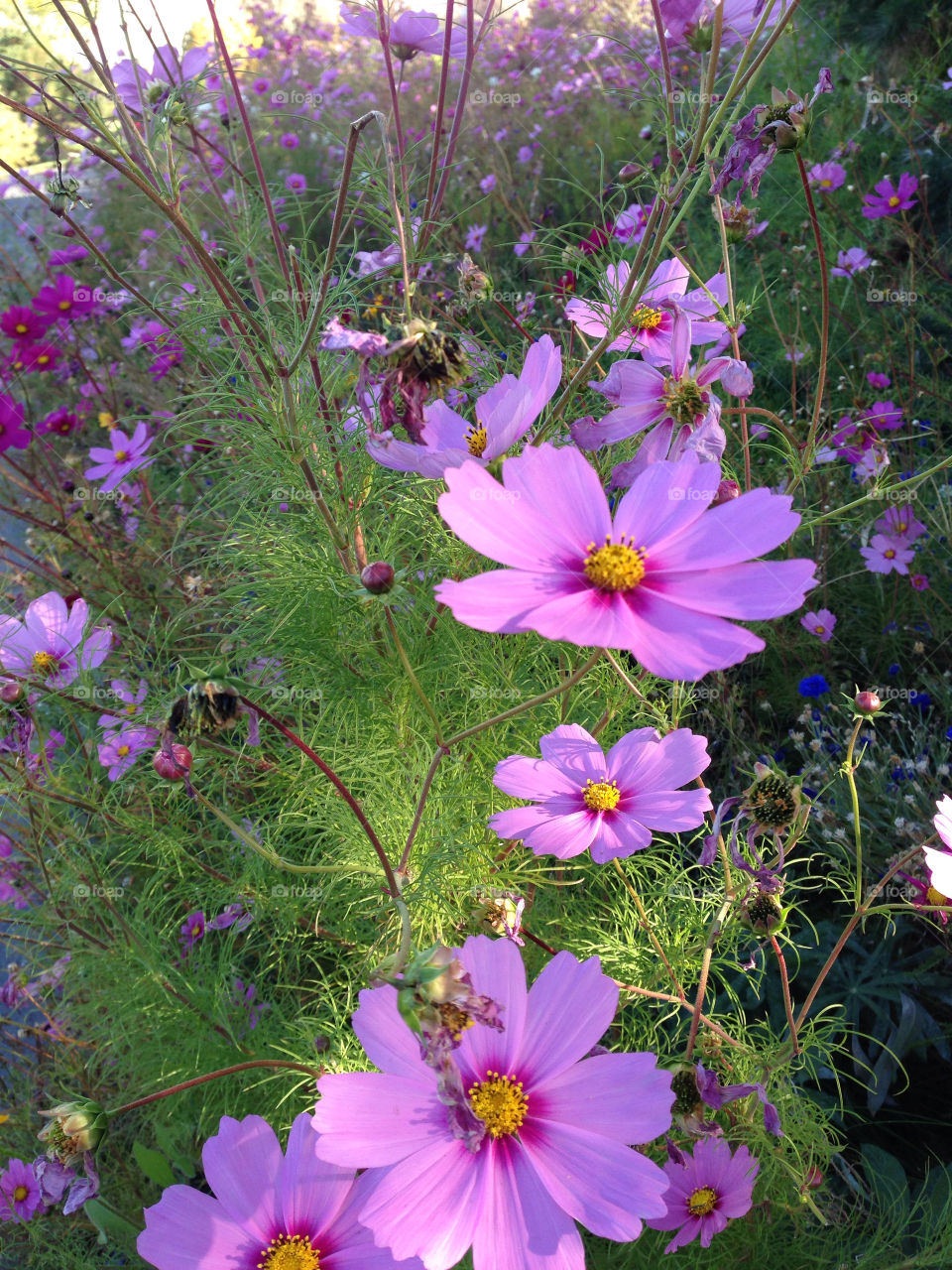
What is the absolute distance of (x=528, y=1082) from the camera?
20.2 inches

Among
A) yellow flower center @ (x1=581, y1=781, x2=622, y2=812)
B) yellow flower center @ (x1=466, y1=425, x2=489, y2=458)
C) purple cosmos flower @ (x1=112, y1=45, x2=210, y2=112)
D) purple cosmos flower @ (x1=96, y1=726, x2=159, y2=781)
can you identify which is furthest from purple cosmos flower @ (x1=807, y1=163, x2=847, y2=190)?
purple cosmos flower @ (x1=96, y1=726, x2=159, y2=781)

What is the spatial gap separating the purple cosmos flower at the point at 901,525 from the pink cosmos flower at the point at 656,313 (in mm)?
732

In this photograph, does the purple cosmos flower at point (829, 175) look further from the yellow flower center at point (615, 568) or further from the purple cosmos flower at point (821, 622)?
the yellow flower center at point (615, 568)

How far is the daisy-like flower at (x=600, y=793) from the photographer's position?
713 mm

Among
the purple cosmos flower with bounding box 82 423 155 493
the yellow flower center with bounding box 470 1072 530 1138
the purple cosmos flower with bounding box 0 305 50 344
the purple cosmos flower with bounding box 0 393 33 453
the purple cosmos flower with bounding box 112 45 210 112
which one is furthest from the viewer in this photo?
the purple cosmos flower with bounding box 0 305 50 344

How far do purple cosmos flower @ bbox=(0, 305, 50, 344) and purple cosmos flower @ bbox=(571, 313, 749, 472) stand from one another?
1.44 metres

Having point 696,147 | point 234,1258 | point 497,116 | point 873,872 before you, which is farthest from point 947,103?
point 234,1258

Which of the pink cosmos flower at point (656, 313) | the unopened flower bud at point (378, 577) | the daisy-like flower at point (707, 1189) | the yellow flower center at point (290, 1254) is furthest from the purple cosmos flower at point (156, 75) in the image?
the daisy-like flower at point (707, 1189)

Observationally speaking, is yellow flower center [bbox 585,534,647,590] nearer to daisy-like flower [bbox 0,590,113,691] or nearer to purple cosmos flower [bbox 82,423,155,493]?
daisy-like flower [bbox 0,590,113,691]

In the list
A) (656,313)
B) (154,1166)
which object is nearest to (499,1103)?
(154,1166)

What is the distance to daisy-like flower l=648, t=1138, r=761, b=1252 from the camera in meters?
0.69

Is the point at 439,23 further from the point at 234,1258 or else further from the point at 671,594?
the point at 234,1258

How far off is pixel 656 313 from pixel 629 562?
506 mm

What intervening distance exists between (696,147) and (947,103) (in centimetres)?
214
